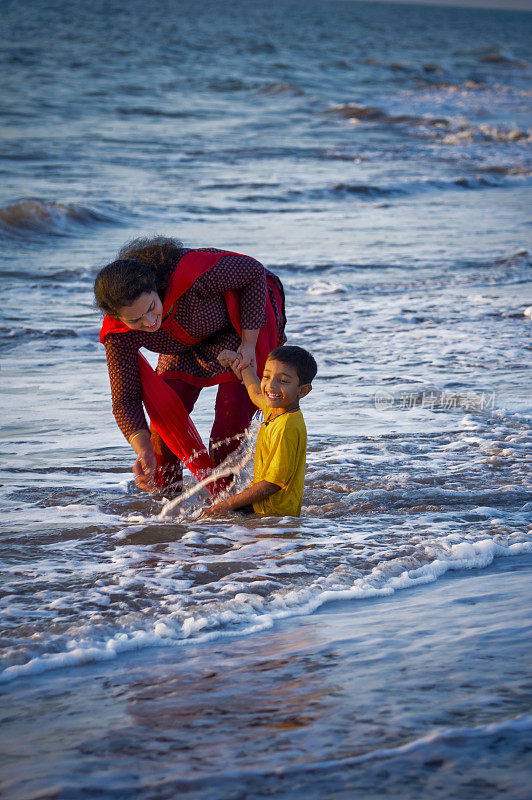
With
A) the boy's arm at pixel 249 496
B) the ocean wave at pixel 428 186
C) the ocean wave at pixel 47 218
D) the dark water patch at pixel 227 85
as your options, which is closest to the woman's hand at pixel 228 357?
the boy's arm at pixel 249 496

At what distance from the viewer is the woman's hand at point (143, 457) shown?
12.9 feet

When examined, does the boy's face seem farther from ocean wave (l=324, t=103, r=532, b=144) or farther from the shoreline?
ocean wave (l=324, t=103, r=532, b=144)

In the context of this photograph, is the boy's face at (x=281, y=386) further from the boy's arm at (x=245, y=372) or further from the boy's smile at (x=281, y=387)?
the boy's arm at (x=245, y=372)

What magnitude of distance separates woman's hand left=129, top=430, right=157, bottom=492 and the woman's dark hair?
0.60 m

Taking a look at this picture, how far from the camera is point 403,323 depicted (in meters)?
7.86

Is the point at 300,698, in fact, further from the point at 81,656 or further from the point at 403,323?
the point at 403,323

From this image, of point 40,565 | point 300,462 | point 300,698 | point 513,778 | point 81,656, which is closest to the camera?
point 513,778

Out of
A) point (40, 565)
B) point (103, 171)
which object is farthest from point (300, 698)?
point (103, 171)

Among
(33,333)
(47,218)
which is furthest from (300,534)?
(47,218)

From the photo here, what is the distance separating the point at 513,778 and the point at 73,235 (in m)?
10.3

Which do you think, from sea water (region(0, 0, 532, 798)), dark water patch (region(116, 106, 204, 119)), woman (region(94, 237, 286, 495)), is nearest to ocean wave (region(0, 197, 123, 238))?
sea water (region(0, 0, 532, 798))

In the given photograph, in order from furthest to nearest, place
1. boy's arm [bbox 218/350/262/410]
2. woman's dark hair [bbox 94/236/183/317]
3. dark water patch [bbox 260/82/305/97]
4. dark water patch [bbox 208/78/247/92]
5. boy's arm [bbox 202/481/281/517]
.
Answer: dark water patch [bbox 208/78/247/92] → dark water patch [bbox 260/82/305/97] → boy's arm [bbox 218/350/262/410] → boy's arm [bbox 202/481/281/517] → woman's dark hair [bbox 94/236/183/317]

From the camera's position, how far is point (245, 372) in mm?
4023

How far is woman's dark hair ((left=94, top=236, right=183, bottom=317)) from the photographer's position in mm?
3506
